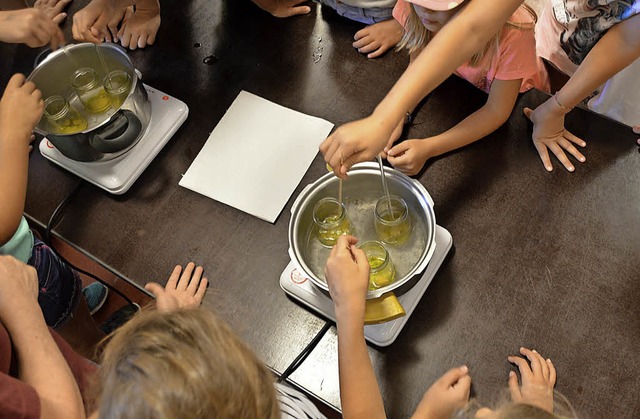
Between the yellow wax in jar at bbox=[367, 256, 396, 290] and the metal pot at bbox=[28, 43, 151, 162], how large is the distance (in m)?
0.51

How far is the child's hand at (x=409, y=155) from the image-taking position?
956 mm

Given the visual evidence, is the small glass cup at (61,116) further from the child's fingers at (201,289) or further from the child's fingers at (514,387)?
the child's fingers at (514,387)

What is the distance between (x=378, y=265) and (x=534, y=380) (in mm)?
274

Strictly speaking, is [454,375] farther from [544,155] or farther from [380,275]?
[544,155]

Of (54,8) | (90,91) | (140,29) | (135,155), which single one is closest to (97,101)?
(90,91)

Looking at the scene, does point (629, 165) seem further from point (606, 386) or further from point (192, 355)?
point (192, 355)

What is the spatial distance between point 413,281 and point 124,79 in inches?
25.7

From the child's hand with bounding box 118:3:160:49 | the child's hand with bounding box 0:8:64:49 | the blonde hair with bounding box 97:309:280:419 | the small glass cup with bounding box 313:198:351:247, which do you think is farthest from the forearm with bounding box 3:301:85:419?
the child's hand with bounding box 118:3:160:49

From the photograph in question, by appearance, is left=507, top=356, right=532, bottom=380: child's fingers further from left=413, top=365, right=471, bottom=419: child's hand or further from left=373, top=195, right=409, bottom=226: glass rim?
left=373, top=195, right=409, bottom=226: glass rim

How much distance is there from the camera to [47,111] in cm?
102

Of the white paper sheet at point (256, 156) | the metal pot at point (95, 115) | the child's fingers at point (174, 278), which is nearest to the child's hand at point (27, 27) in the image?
the metal pot at point (95, 115)

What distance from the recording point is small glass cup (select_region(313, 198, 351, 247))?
87cm

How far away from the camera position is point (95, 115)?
41.9 inches

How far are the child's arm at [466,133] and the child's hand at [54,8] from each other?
835 millimetres
